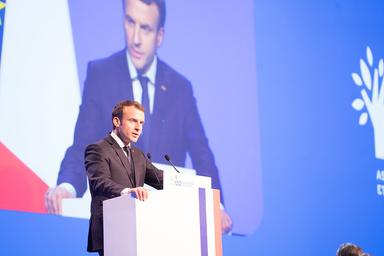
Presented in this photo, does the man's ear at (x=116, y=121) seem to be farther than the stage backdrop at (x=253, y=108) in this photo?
No

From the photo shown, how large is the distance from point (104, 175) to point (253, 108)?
95.6 inches

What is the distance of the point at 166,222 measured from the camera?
2.97 m

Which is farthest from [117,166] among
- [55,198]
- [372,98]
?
[372,98]

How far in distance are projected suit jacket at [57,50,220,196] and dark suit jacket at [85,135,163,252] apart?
0.82 meters

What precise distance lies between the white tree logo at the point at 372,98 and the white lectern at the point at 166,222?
352 centimetres

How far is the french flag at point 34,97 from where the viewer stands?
382 centimetres

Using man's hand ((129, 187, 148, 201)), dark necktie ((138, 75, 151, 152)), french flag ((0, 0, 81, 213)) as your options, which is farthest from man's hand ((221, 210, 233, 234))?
man's hand ((129, 187, 148, 201))

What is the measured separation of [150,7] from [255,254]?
209 cm

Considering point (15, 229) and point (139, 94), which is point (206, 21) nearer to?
point (139, 94)

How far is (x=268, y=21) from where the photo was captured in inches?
223

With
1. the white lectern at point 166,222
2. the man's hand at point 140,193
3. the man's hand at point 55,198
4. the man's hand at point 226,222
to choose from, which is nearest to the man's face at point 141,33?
the man's hand at point 55,198

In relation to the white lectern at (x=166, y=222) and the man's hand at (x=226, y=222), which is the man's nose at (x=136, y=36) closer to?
the man's hand at (x=226, y=222)

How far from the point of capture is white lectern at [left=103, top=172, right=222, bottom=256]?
2871 millimetres

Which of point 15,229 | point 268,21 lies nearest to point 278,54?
point 268,21
